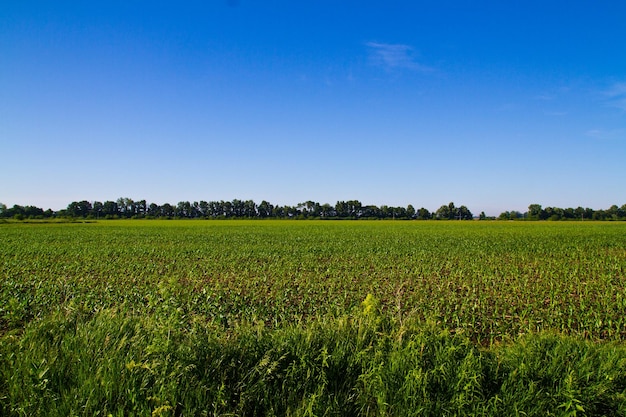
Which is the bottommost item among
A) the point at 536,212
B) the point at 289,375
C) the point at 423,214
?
the point at 289,375

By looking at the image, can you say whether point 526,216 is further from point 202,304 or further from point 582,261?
point 202,304

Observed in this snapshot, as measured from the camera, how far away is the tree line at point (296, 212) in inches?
5709

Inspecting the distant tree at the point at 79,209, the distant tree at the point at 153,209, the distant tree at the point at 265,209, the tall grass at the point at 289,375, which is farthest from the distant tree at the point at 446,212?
the tall grass at the point at 289,375

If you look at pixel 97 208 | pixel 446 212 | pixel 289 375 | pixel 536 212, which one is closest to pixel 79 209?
pixel 97 208

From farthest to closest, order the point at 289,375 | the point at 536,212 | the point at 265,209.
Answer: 1. the point at 265,209
2. the point at 536,212
3. the point at 289,375

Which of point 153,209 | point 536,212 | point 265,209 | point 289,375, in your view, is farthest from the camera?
point 265,209

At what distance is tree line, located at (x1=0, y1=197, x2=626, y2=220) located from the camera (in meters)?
145

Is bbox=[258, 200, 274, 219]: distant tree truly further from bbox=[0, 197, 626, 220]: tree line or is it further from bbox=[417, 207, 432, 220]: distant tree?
bbox=[417, 207, 432, 220]: distant tree

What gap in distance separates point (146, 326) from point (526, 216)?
177 m

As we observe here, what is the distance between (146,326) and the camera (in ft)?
16.9

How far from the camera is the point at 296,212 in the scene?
170 meters

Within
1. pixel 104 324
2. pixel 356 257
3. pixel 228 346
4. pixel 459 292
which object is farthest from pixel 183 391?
pixel 356 257

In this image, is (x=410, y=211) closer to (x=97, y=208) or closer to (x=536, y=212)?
(x=536, y=212)

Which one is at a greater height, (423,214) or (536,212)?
(536,212)
